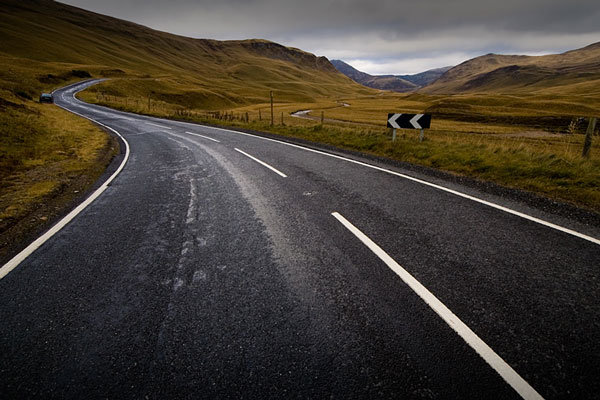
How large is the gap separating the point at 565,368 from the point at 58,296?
4.68 m

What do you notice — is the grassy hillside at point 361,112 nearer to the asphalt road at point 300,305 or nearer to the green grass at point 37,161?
the green grass at point 37,161

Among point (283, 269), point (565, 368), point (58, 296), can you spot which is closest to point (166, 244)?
point (58, 296)

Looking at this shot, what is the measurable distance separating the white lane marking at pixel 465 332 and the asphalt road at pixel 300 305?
0.12 feet

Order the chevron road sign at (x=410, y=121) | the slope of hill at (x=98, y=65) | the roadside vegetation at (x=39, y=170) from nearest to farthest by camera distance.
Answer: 1. the roadside vegetation at (x=39, y=170)
2. the chevron road sign at (x=410, y=121)
3. the slope of hill at (x=98, y=65)

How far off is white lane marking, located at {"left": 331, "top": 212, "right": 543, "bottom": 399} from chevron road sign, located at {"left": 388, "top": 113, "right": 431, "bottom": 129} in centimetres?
821

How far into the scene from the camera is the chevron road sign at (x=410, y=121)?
10.2m

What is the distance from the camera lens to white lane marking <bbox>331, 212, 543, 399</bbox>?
1.95 meters

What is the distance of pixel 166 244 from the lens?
3.98m

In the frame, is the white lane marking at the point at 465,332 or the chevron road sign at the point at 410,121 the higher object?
the chevron road sign at the point at 410,121

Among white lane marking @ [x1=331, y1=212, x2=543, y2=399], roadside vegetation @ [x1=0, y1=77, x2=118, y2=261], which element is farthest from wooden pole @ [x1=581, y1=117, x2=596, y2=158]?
roadside vegetation @ [x1=0, y1=77, x2=118, y2=261]

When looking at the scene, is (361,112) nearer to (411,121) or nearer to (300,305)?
(411,121)

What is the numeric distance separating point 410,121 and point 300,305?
9.98 metres

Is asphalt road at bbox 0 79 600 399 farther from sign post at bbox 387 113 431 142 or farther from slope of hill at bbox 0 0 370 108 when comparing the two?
slope of hill at bbox 0 0 370 108

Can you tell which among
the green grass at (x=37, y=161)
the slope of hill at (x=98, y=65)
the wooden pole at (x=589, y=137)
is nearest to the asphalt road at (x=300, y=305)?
the green grass at (x=37, y=161)
